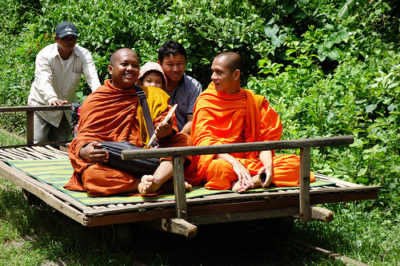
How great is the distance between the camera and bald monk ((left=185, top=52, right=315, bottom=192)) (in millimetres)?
4430

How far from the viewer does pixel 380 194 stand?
5.45 m

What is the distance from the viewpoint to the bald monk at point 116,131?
4.27m

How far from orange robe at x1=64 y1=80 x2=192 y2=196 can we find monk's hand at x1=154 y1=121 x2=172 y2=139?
169 mm

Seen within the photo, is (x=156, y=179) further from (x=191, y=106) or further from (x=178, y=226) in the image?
(x=191, y=106)

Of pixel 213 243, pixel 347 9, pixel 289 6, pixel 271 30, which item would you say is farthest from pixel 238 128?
pixel 289 6

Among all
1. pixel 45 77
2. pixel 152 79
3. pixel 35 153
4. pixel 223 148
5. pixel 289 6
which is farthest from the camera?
pixel 289 6

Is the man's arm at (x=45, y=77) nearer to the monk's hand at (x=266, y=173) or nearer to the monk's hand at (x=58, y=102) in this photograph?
the monk's hand at (x=58, y=102)

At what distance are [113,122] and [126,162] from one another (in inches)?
19.0

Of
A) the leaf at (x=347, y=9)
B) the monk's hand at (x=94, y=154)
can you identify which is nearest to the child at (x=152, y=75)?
the monk's hand at (x=94, y=154)

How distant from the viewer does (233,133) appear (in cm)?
483

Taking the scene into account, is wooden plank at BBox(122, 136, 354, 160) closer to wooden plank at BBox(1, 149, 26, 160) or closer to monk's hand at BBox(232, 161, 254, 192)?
monk's hand at BBox(232, 161, 254, 192)

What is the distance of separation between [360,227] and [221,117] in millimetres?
1627

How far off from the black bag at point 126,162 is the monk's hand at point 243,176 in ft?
2.12

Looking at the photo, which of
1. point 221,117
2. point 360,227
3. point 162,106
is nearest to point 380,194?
point 360,227
